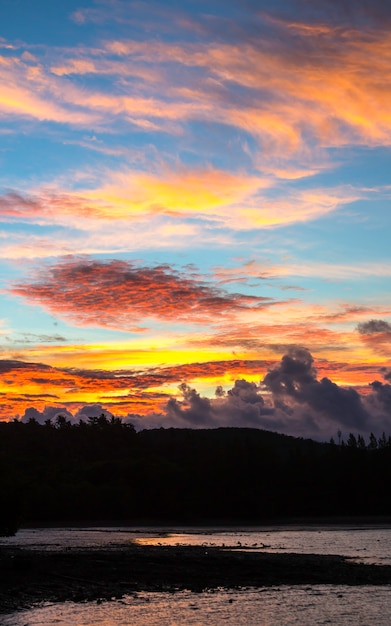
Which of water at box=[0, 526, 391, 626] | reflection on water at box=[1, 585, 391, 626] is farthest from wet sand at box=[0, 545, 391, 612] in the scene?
reflection on water at box=[1, 585, 391, 626]

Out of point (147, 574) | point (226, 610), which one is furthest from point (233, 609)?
point (147, 574)

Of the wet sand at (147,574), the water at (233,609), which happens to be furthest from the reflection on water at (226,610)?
the wet sand at (147,574)

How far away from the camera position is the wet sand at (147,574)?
43625 mm

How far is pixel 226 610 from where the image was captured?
128 feet

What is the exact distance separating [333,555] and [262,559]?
12.4 m

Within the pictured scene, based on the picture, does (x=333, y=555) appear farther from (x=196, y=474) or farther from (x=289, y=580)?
(x=196, y=474)

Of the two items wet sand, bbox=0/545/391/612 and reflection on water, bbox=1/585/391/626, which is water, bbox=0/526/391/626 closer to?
reflection on water, bbox=1/585/391/626

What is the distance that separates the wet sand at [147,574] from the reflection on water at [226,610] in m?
2.34

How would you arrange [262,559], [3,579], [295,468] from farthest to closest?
[295,468]
[262,559]
[3,579]

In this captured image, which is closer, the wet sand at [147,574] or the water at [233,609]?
the water at [233,609]

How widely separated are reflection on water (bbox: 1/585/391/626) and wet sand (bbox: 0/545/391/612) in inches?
92.0

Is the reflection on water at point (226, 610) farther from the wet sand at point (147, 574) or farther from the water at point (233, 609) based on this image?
the wet sand at point (147, 574)

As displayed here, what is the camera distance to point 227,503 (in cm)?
18788

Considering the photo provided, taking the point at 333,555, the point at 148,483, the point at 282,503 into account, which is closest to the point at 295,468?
the point at 282,503
